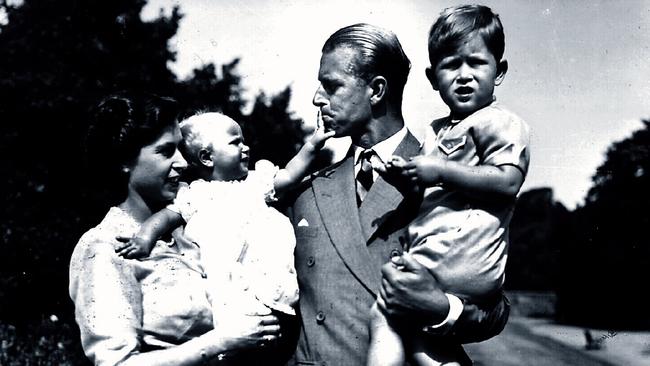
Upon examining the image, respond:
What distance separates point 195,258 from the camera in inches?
144

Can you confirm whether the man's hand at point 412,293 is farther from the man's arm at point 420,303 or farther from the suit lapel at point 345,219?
the suit lapel at point 345,219

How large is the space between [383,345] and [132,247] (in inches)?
43.9

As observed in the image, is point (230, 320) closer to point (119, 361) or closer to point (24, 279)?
point (119, 361)

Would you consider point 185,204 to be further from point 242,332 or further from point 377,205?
point 377,205

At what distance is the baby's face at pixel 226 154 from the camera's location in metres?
3.91

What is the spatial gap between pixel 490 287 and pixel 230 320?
1.07m

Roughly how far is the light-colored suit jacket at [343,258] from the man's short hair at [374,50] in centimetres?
36

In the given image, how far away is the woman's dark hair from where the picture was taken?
3.55m

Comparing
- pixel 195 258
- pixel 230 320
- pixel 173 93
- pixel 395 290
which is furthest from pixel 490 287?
pixel 173 93

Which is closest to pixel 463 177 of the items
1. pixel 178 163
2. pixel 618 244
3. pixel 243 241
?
pixel 243 241

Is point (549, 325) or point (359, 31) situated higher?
point (359, 31)

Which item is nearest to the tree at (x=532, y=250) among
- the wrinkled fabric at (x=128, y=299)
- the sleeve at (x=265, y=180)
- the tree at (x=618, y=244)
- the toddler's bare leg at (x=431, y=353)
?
the tree at (x=618, y=244)

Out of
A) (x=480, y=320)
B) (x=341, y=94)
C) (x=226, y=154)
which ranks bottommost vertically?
(x=480, y=320)

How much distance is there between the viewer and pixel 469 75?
3295mm
